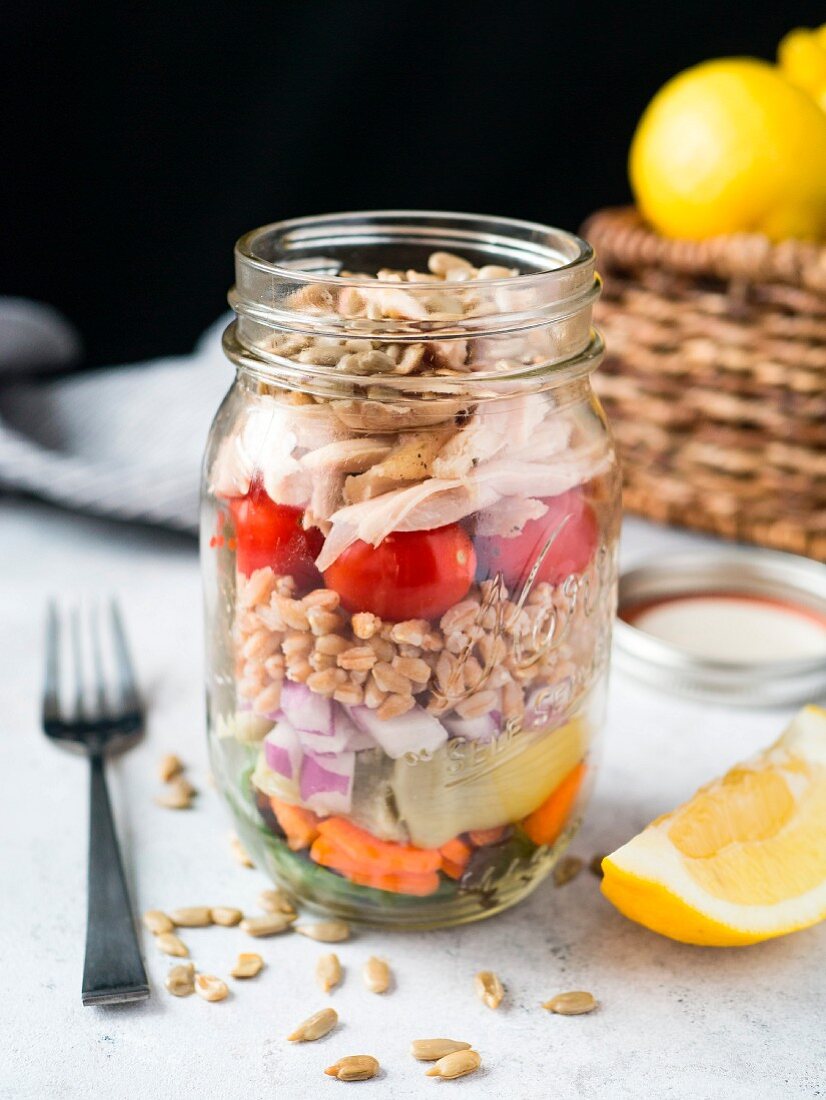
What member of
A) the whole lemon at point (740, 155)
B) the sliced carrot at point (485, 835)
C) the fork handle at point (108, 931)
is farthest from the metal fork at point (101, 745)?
the whole lemon at point (740, 155)

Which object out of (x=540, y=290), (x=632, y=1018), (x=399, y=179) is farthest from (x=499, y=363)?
(x=399, y=179)

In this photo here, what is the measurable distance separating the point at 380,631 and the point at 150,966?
0.26 m

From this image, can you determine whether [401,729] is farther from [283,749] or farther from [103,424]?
[103,424]

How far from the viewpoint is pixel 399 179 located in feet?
5.80

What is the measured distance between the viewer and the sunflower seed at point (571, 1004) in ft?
2.33

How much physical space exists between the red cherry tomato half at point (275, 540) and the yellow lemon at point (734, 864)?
0.82 feet

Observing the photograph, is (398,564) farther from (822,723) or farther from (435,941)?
(822,723)

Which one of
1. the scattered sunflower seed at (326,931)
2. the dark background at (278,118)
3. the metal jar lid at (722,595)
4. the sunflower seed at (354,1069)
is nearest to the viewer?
the sunflower seed at (354,1069)

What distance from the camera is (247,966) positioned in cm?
74

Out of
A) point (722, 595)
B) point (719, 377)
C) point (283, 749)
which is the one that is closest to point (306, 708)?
point (283, 749)

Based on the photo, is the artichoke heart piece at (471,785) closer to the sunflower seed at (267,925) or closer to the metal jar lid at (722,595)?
the sunflower seed at (267,925)

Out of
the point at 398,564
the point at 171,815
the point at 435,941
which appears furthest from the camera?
the point at 171,815

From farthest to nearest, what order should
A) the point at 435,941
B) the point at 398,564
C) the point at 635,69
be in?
1. the point at 635,69
2. the point at 435,941
3. the point at 398,564

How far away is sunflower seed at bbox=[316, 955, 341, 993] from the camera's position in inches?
28.7
